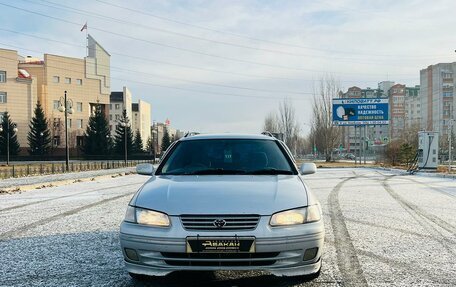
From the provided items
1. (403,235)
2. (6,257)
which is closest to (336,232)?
(403,235)

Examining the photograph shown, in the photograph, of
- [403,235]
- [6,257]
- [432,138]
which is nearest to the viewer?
[6,257]

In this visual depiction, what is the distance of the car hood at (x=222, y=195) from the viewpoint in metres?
3.61

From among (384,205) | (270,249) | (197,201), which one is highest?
(197,201)

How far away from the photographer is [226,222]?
352 centimetres

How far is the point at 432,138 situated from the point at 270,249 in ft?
98.9

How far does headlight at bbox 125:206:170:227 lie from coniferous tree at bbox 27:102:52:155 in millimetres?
67694

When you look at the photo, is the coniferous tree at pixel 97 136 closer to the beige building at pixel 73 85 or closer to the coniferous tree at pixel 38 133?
the beige building at pixel 73 85

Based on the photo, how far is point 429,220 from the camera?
793 cm

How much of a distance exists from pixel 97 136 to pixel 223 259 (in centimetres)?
7062

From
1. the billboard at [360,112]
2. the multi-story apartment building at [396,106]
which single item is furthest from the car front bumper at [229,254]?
the multi-story apartment building at [396,106]

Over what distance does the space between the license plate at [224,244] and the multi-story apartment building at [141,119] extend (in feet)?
392

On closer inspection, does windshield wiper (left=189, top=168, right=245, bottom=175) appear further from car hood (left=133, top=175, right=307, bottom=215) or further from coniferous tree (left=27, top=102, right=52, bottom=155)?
coniferous tree (left=27, top=102, right=52, bottom=155)

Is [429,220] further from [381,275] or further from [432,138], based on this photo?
[432,138]

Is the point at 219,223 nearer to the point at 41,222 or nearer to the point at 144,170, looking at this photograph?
the point at 144,170
